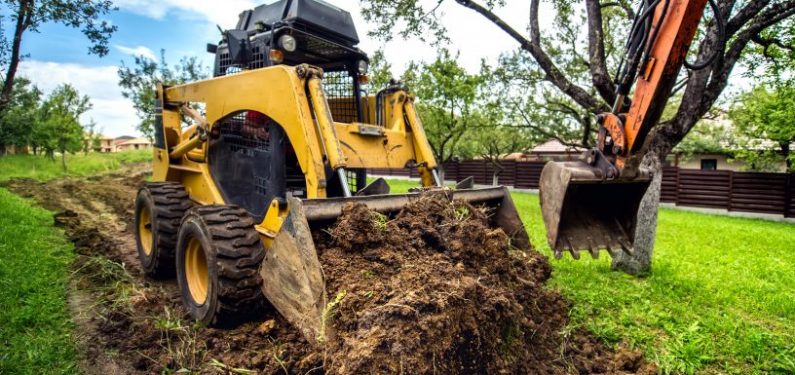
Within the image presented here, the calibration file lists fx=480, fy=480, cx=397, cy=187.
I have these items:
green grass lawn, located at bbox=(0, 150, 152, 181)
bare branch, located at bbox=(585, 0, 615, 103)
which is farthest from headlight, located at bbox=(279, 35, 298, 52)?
green grass lawn, located at bbox=(0, 150, 152, 181)

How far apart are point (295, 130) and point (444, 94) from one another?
38.5 feet

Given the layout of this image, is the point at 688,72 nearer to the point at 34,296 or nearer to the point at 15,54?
the point at 34,296

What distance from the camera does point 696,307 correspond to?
4.79 metres

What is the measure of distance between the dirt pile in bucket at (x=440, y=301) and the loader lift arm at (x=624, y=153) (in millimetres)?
434

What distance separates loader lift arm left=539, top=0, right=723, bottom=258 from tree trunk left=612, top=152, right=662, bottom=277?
8.15 ft

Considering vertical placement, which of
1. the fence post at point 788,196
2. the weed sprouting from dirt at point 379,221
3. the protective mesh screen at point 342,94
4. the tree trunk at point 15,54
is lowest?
the fence post at point 788,196

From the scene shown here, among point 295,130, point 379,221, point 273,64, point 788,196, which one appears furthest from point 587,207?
point 788,196

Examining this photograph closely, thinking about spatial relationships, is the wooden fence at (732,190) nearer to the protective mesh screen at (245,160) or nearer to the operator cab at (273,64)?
the operator cab at (273,64)

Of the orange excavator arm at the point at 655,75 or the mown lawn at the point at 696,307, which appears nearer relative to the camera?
the orange excavator arm at the point at 655,75

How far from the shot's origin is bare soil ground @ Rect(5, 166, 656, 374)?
2.49 metres

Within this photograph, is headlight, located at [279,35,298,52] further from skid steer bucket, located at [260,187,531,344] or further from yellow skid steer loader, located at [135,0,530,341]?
skid steer bucket, located at [260,187,531,344]

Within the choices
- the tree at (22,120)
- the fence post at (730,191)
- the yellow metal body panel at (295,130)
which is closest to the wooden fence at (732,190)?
the fence post at (730,191)

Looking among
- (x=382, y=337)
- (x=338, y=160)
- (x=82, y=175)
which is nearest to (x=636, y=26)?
(x=338, y=160)

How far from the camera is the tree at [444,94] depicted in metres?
14.4
